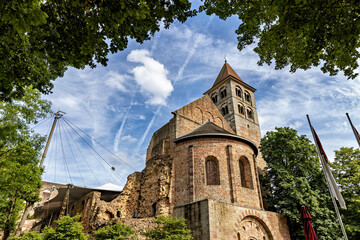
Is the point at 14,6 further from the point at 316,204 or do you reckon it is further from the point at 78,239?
the point at 316,204

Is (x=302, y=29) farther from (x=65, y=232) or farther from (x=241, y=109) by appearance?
(x=241, y=109)

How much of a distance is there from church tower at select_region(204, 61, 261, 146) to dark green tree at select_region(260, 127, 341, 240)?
10.2m

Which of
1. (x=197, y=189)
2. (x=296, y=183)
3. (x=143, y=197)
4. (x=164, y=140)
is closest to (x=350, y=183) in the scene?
(x=296, y=183)

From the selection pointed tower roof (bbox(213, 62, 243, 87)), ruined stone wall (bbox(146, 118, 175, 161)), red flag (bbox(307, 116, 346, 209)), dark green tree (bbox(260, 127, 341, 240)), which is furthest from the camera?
pointed tower roof (bbox(213, 62, 243, 87))

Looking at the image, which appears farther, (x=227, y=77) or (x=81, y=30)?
(x=227, y=77)

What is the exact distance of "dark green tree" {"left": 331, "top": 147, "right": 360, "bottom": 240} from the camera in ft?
55.6

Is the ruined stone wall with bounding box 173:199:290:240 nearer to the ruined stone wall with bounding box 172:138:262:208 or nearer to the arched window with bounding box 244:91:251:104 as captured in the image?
the ruined stone wall with bounding box 172:138:262:208

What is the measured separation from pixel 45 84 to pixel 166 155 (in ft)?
39.3

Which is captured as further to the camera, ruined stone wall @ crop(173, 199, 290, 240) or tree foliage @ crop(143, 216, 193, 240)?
ruined stone wall @ crop(173, 199, 290, 240)

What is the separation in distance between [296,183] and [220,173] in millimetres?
6968

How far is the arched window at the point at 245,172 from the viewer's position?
17.3 meters

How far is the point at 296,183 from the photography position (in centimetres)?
1794

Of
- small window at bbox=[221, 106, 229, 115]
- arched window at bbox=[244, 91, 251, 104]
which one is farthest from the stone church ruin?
arched window at bbox=[244, 91, 251, 104]

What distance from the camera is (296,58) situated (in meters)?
6.35
